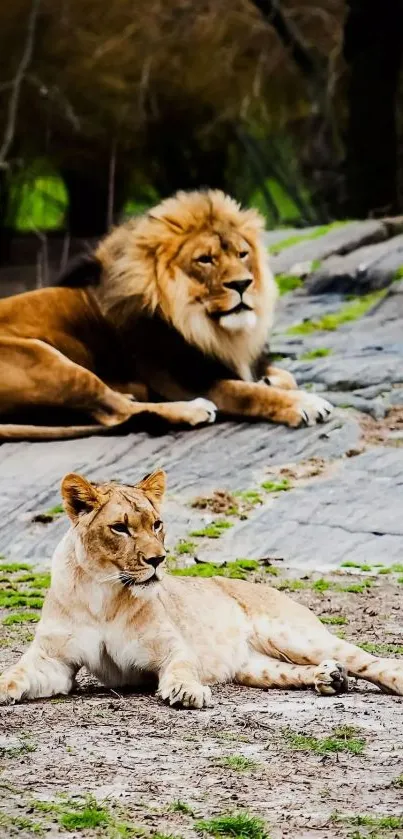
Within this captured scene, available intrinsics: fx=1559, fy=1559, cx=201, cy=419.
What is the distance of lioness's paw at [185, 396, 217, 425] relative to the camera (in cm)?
730

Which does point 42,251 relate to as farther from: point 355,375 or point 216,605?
point 216,605

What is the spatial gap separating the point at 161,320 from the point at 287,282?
3098 mm

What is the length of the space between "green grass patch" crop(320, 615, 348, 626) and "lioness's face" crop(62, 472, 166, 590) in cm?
123

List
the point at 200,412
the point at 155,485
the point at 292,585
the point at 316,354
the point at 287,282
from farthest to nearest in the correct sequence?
1. the point at 287,282
2. the point at 316,354
3. the point at 200,412
4. the point at 292,585
5. the point at 155,485

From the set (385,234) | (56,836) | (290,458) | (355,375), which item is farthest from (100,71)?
(56,836)

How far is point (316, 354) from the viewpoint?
8945mm

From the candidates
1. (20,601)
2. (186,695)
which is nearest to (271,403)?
(20,601)

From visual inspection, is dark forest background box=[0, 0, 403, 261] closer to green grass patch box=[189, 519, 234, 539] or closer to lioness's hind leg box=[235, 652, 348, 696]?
green grass patch box=[189, 519, 234, 539]

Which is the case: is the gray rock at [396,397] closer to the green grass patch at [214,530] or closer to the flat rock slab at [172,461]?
the flat rock slab at [172,461]

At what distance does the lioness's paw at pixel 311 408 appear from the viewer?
7.32 meters

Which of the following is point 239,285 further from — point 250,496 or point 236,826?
point 236,826

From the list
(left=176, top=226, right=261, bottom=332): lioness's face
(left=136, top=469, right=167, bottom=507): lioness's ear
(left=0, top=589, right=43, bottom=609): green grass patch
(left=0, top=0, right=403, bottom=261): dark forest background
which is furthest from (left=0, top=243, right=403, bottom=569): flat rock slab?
(left=0, top=0, right=403, bottom=261): dark forest background

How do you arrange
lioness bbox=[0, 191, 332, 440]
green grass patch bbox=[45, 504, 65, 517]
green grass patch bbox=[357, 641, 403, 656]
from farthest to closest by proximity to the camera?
lioness bbox=[0, 191, 332, 440], green grass patch bbox=[45, 504, 65, 517], green grass patch bbox=[357, 641, 403, 656]

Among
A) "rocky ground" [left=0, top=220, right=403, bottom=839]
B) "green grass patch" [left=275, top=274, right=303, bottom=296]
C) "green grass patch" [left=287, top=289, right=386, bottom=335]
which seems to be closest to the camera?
"rocky ground" [left=0, top=220, right=403, bottom=839]
